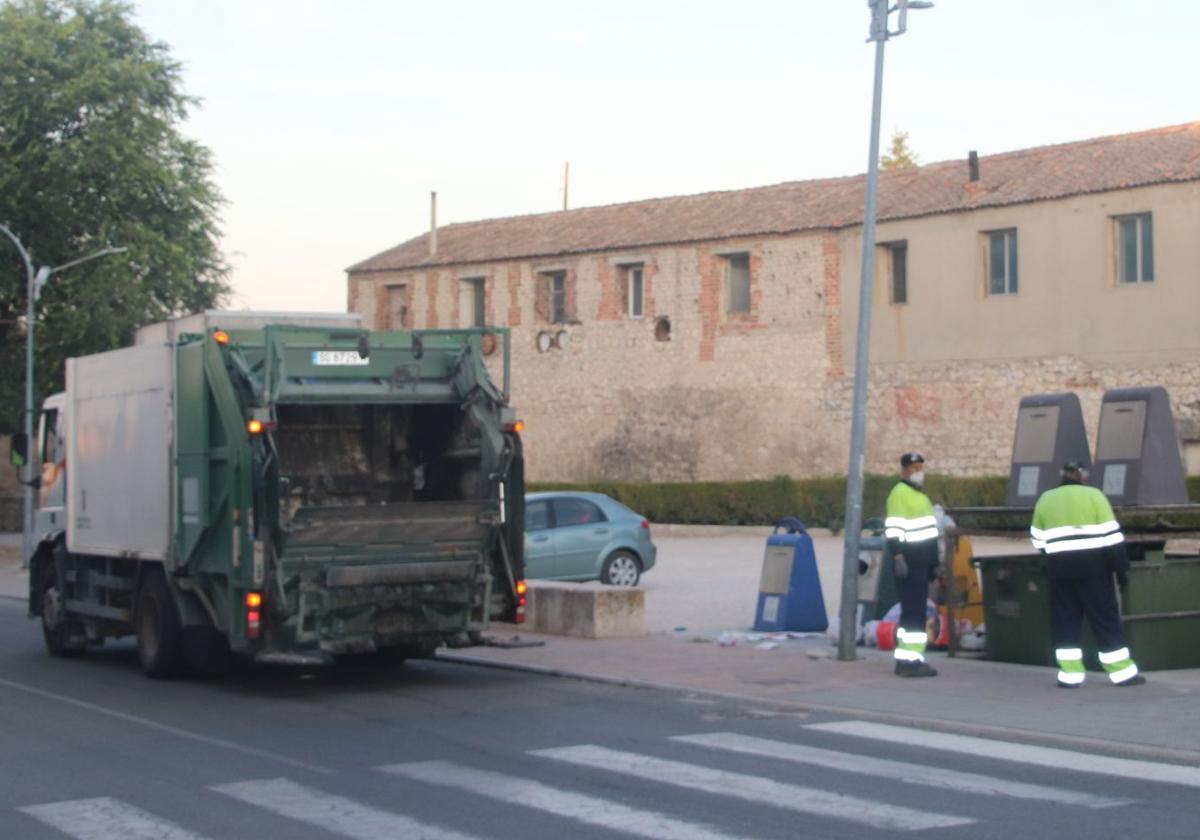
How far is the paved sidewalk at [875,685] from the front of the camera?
10.4 m

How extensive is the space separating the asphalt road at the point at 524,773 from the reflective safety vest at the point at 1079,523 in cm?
241

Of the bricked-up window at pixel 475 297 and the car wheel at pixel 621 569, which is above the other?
the bricked-up window at pixel 475 297

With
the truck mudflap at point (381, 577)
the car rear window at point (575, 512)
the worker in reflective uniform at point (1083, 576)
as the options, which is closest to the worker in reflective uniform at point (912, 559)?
the worker in reflective uniform at point (1083, 576)

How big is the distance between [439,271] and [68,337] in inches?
661

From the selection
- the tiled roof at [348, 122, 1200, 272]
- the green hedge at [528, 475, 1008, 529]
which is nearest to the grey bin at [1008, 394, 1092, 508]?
the green hedge at [528, 475, 1008, 529]

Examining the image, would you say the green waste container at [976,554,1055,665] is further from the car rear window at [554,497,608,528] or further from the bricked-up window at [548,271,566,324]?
the bricked-up window at [548,271,566,324]

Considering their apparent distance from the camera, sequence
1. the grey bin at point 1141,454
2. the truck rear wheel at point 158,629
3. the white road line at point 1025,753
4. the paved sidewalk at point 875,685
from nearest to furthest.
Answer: the white road line at point 1025,753 → the paved sidewalk at point 875,685 → the truck rear wheel at point 158,629 → the grey bin at point 1141,454

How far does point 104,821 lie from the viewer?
8.13 metres

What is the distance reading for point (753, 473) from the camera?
142 feet

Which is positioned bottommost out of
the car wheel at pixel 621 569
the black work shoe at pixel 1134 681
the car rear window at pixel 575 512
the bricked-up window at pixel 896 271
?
the black work shoe at pixel 1134 681

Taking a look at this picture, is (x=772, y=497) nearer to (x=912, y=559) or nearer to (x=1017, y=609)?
(x=1017, y=609)

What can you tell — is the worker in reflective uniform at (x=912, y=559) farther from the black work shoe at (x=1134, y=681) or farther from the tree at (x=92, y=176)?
the tree at (x=92, y=176)

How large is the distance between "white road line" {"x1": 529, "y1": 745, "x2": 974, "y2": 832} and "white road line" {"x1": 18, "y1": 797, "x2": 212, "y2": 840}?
8.43 ft

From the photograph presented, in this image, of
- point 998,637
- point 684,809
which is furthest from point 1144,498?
point 684,809
